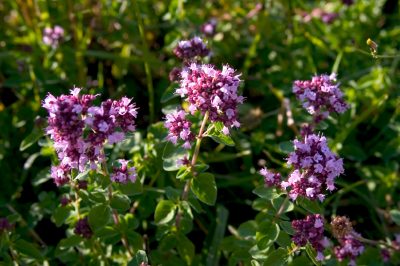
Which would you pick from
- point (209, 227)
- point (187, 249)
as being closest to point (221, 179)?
point (209, 227)

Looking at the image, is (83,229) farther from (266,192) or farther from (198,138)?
(266,192)

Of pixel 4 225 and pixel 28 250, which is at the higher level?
pixel 4 225

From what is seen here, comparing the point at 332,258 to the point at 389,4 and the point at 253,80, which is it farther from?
the point at 389,4

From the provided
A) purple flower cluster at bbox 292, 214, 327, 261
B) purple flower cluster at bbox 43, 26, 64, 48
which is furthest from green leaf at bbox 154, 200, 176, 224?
purple flower cluster at bbox 43, 26, 64, 48

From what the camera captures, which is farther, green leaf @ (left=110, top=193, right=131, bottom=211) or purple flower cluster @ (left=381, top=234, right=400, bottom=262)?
purple flower cluster @ (left=381, top=234, right=400, bottom=262)

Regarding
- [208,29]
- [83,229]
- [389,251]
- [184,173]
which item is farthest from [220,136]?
[208,29]

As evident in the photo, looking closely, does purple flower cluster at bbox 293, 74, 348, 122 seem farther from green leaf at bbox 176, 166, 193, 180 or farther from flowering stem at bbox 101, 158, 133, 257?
flowering stem at bbox 101, 158, 133, 257
